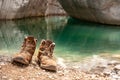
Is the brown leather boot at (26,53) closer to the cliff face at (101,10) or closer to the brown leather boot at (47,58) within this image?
the brown leather boot at (47,58)

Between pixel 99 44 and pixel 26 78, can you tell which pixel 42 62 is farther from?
pixel 99 44

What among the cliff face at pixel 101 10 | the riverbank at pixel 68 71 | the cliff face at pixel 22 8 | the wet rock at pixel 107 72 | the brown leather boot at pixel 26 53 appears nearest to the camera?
the riverbank at pixel 68 71

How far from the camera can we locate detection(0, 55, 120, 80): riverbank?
5980 mm

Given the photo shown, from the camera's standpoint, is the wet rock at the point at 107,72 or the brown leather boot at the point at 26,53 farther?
the wet rock at the point at 107,72

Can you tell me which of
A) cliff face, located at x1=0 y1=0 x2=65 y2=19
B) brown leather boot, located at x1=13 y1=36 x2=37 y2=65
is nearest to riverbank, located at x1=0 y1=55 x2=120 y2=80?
brown leather boot, located at x1=13 y1=36 x2=37 y2=65

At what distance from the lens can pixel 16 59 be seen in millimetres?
6477

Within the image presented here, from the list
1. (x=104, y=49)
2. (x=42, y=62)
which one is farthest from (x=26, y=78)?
(x=104, y=49)

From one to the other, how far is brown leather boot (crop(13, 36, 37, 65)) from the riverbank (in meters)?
0.12

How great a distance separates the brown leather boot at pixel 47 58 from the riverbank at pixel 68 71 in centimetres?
12

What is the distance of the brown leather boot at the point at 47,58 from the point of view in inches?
255

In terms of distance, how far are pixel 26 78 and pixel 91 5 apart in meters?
14.3

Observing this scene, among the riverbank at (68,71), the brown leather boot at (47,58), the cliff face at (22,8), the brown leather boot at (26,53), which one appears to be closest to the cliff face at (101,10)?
the cliff face at (22,8)

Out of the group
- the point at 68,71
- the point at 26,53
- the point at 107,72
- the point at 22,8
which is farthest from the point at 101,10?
the point at 26,53

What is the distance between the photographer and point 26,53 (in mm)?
6750
